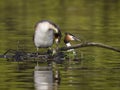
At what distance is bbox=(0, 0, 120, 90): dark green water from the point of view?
1878cm

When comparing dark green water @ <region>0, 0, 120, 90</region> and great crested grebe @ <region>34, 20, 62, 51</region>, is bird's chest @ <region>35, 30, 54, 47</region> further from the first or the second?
dark green water @ <region>0, 0, 120, 90</region>

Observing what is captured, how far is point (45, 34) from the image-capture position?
77.4ft

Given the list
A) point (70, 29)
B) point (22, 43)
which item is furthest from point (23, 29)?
point (22, 43)

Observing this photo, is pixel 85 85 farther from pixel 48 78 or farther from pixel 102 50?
pixel 102 50

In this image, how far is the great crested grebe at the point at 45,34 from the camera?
23.5 metres

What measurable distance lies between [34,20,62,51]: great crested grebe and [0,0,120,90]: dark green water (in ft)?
3.57

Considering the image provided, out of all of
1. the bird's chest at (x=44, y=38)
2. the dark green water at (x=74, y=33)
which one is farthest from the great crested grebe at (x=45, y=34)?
the dark green water at (x=74, y=33)

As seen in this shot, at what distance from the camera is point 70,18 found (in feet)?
137

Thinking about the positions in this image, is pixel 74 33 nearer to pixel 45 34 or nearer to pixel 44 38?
pixel 44 38

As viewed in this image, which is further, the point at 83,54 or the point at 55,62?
the point at 83,54

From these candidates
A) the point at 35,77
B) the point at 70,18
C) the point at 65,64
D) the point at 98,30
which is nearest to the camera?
the point at 35,77

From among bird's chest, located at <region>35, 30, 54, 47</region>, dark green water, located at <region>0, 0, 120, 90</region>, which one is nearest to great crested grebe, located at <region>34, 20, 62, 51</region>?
bird's chest, located at <region>35, 30, 54, 47</region>

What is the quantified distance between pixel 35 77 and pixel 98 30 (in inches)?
540

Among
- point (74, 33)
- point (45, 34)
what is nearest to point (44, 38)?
point (45, 34)
